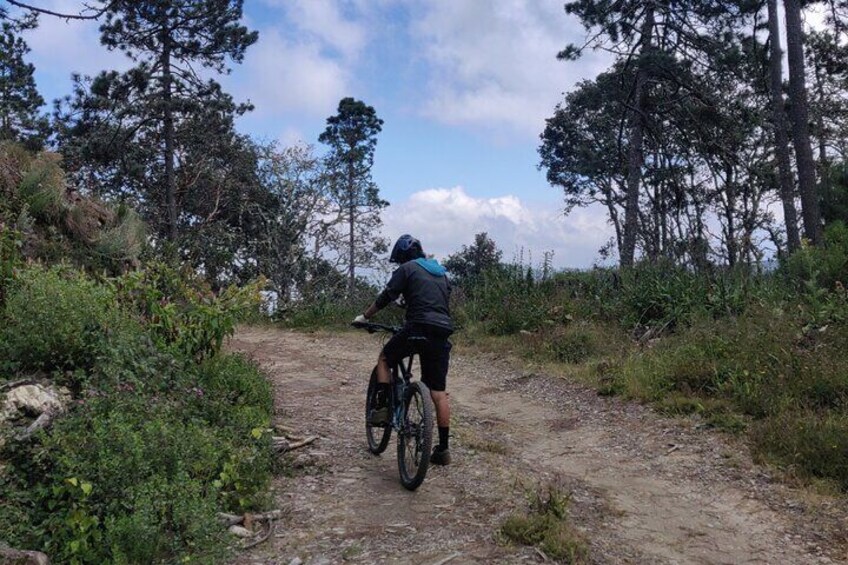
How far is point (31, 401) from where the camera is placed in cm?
454

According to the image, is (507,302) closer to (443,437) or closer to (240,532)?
(443,437)

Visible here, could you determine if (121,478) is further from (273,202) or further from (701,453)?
(273,202)

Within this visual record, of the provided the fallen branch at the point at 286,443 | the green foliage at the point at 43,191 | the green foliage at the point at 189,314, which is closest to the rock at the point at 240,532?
the fallen branch at the point at 286,443

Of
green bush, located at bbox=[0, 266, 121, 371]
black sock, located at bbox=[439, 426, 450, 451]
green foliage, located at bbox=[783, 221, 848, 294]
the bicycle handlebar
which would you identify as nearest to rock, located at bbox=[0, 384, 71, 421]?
green bush, located at bbox=[0, 266, 121, 371]

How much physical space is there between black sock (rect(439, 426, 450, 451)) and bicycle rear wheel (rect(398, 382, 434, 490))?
26cm

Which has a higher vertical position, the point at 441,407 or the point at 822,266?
the point at 822,266

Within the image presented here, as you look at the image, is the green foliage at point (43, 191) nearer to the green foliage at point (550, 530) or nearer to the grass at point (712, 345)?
the grass at point (712, 345)

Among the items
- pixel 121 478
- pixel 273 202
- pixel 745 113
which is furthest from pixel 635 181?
pixel 273 202

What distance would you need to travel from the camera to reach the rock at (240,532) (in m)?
3.93

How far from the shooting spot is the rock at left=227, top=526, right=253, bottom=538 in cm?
393

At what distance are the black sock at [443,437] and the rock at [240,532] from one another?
1641mm

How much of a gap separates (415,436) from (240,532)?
1.42m

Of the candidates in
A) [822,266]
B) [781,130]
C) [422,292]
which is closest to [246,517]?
[422,292]

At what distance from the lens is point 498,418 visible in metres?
7.35
